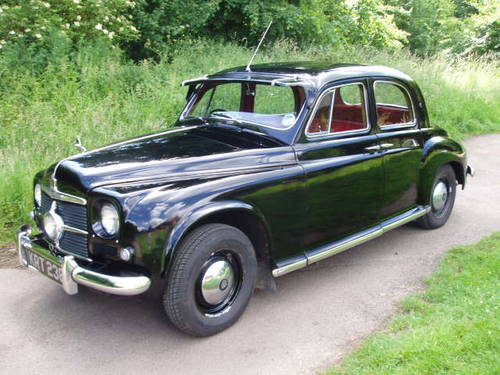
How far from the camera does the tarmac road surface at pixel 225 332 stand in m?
3.26

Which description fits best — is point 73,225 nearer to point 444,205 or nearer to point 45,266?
point 45,266

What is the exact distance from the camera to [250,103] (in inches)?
180

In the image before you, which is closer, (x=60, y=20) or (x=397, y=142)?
(x=397, y=142)

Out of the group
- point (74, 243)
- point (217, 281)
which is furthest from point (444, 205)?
point (74, 243)

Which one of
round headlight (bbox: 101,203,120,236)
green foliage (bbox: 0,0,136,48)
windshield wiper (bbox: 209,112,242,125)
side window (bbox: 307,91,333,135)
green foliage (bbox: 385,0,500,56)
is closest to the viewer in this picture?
round headlight (bbox: 101,203,120,236)

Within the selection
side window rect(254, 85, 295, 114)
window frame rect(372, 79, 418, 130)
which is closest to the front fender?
side window rect(254, 85, 295, 114)

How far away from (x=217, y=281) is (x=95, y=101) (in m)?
5.36

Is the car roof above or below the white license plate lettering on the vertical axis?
above

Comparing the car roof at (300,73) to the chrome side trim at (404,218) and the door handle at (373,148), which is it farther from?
the chrome side trim at (404,218)

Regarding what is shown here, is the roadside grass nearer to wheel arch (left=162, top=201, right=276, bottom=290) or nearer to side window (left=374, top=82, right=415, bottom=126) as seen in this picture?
wheel arch (left=162, top=201, right=276, bottom=290)

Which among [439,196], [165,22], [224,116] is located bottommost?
[439,196]

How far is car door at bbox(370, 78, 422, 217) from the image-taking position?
473cm

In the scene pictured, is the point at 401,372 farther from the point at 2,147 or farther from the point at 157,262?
the point at 2,147

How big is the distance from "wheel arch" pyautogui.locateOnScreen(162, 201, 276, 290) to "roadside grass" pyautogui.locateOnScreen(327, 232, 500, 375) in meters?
0.93
